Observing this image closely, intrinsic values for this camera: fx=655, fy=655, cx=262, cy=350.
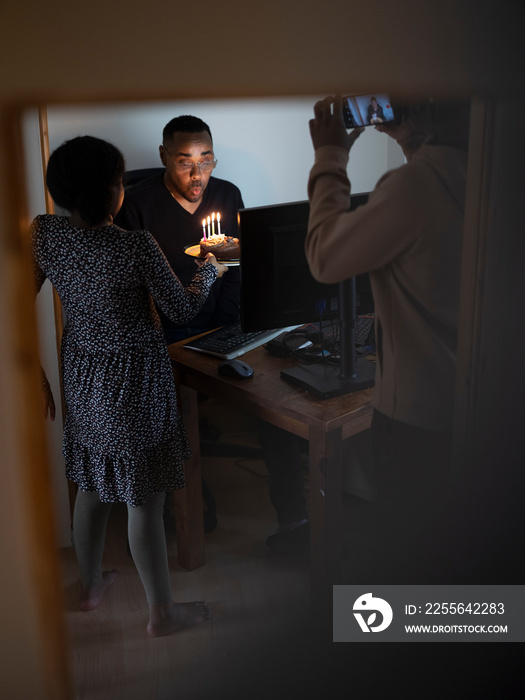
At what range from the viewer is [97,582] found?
4.31 feet

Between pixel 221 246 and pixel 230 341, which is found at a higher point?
pixel 221 246

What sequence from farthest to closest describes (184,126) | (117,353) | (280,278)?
(280,278)
(117,353)
(184,126)

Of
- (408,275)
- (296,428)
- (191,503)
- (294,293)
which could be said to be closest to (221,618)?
(191,503)

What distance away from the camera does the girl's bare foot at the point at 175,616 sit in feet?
4.27

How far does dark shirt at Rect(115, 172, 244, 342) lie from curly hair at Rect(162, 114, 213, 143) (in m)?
0.07

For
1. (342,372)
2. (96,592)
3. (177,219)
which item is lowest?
(96,592)

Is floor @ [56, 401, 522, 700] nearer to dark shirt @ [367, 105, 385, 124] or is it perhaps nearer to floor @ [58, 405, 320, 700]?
floor @ [58, 405, 320, 700]

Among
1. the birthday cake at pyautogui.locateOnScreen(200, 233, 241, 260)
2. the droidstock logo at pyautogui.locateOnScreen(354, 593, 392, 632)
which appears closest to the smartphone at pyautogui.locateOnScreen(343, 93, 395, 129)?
the birthday cake at pyautogui.locateOnScreen(200, 233, 241, 260)

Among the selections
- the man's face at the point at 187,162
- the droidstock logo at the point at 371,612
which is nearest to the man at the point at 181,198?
the man's face at the point at 187,162

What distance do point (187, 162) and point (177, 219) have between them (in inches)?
3.7

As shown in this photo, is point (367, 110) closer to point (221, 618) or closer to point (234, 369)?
point (234, 369)

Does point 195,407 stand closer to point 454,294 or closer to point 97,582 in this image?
point 97,582

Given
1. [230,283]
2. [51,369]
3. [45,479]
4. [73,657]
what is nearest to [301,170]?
[230,283]

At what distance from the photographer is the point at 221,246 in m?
A: 1.19
